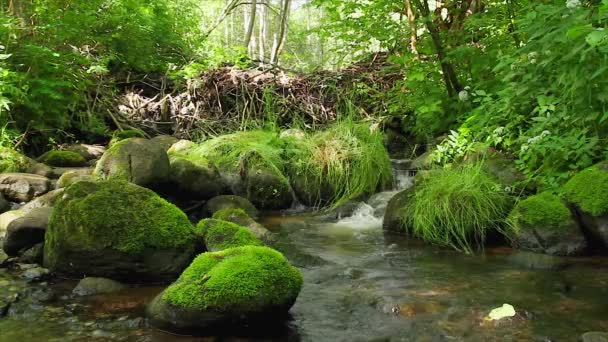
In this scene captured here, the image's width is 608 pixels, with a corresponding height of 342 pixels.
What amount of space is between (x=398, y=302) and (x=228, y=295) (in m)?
1.27

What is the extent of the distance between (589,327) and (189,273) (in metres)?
2.52

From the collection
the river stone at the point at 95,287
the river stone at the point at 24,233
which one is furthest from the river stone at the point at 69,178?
the river stone at the point at 95,287

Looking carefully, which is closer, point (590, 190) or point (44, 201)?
point (590, 190)

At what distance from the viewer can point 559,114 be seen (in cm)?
507

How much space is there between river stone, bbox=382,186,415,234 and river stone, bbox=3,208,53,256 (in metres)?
3.63

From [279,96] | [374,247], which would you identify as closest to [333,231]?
[374,247]

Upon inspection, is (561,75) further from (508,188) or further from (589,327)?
(589,327)

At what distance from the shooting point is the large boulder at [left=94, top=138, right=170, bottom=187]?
5832 millimetres

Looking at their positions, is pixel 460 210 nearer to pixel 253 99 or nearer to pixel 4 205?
pixel 4 205

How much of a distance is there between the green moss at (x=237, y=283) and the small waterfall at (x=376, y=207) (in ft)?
9.70

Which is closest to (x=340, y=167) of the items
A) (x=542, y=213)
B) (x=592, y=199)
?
(x=542, y=213)

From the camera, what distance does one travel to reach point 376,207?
Result: 6574 millimetres

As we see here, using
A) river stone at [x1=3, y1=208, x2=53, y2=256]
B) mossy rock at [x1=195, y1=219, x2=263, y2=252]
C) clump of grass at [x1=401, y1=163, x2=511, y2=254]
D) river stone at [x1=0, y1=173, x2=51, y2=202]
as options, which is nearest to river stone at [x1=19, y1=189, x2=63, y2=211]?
river stone at [x1=0, y1=173, x2=51, y2=202]

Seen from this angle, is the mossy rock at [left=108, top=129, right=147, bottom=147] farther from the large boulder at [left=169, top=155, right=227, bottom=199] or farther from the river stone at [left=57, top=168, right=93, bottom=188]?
the large boulder at [left=169, top=155, right=227, bottom=199]
